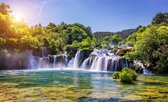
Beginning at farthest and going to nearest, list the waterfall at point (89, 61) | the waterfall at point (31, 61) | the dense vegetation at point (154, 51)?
the waterfall at point (31, 61) < the waterfall at point (89, 61) < the dense vegetation at point (154, 51)

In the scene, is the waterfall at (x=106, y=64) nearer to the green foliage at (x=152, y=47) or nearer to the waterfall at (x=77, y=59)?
the green foliage at (x=152, y=47)

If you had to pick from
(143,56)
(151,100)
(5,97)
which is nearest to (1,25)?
(143,56)

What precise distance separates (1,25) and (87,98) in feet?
140

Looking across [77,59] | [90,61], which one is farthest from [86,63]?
[77,59]

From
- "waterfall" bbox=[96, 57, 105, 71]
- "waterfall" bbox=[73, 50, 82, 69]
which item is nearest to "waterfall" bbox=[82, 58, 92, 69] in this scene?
"waterfall" bbox=[73, 50, 82, 69]

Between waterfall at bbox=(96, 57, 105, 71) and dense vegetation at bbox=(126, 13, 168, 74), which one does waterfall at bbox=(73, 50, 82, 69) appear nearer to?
waterfall at bbox=(96, 57, 105, 71)

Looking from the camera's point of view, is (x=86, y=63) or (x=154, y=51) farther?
(x=86, y=63)

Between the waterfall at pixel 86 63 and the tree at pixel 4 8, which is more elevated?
the tree at pixel 4 8

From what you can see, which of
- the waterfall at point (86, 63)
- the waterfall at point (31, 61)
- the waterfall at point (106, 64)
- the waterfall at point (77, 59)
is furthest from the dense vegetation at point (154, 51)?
the waterfall at point (31, 61)

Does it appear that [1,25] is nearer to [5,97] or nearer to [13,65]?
[13,65]

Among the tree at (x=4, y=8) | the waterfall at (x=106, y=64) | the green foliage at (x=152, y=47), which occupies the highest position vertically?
the tree at (x=4, y=8)

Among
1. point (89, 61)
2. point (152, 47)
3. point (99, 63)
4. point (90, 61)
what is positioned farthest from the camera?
point (89, 61)

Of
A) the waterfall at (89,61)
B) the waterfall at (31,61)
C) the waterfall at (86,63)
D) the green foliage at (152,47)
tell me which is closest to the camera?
the green foliage at (152,47)

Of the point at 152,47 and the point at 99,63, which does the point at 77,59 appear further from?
the point at 152,47
